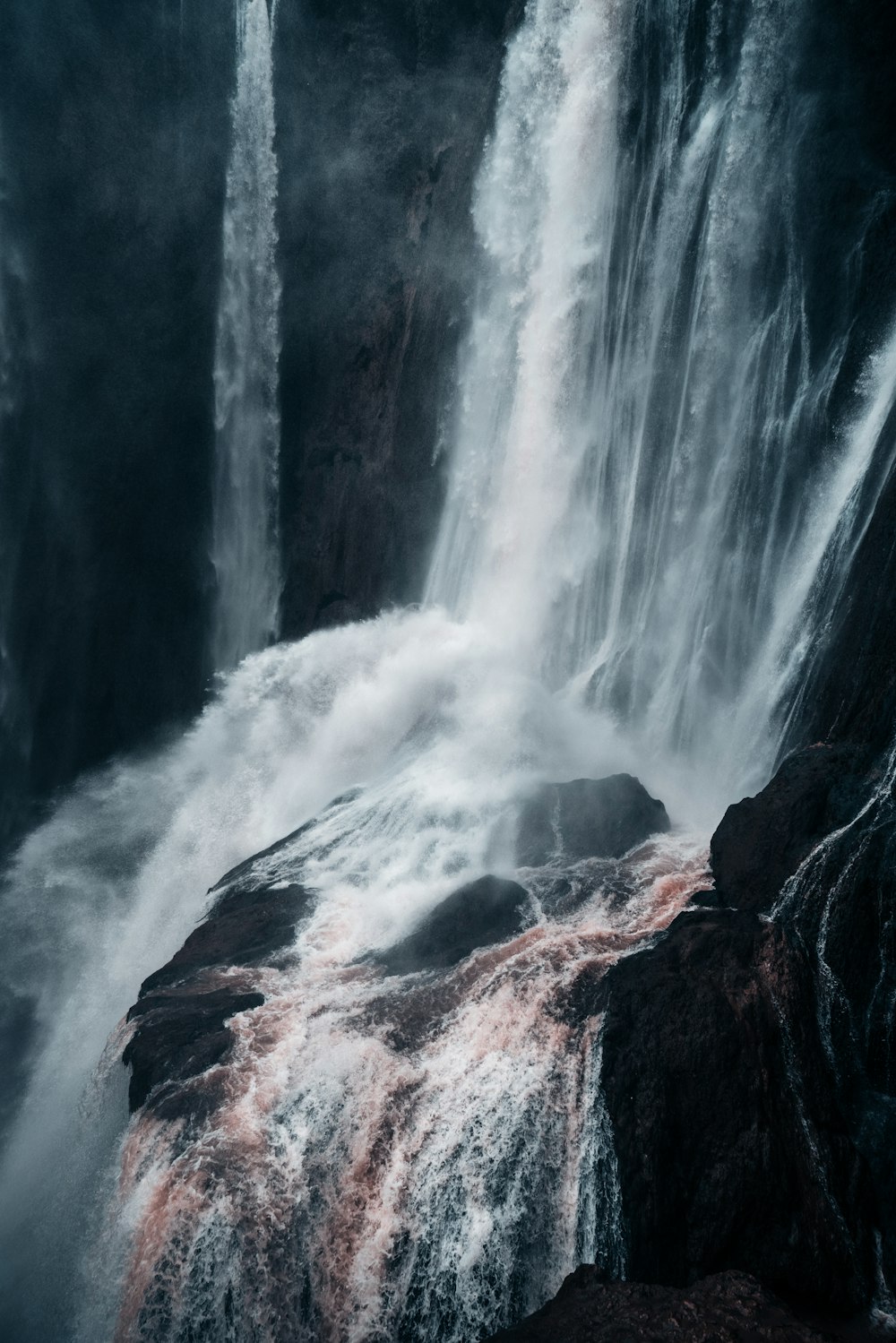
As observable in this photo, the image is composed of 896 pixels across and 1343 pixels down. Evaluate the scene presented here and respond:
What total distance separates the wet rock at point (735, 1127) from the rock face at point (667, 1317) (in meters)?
0.31

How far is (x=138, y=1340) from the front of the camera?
8.99 metres

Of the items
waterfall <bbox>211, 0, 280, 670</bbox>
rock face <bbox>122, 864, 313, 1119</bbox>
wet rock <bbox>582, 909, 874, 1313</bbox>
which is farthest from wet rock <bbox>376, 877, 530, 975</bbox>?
waterfall <bbox>211, 0, 280, 670</bbox>

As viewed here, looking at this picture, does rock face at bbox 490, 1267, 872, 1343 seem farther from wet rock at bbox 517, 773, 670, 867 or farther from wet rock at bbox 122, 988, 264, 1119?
wet rock at bbox 517, 773, 670, 867

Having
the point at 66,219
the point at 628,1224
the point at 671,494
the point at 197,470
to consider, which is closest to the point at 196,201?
the point at 66,219

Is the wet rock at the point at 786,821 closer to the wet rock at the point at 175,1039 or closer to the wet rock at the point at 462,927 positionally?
the wet rock at the point at 462,927

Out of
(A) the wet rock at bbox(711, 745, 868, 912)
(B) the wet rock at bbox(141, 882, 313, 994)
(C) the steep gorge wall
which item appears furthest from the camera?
(C) the steep gorge wall

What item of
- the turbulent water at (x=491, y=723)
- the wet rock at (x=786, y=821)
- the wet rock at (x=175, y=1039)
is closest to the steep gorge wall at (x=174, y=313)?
the turbulent water at (x=491, y=723)

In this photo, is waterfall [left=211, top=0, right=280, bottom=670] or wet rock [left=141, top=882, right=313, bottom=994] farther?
waterfall [left=211, top=0, right=280, bottom=670]

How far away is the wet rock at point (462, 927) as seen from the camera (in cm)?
1247

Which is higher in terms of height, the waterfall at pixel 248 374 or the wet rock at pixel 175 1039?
the waterfall at pixel 248 374

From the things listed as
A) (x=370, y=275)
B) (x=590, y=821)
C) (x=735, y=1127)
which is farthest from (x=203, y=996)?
(x=370, y=275)

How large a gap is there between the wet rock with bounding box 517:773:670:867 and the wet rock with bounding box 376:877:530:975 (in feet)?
4.35

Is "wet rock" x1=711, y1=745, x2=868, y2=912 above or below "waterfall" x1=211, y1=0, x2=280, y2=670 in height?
below

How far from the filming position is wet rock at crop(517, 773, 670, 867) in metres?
14.5
